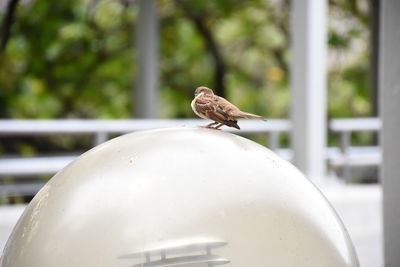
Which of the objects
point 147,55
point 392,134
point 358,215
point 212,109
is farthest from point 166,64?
point 212,109

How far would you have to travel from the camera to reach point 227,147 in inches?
77.0

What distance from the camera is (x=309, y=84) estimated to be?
23.4 feet

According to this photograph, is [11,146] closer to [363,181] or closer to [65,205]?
[363,181]

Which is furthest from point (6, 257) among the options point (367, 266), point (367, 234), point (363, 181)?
point (363, 181)

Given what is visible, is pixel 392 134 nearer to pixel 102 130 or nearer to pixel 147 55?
pixel 102 130

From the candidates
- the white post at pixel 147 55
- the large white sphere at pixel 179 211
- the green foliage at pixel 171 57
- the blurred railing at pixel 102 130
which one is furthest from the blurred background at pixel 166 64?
the large white sphere at pixel 179 211

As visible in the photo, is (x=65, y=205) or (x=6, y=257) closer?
(x=65, y=205)

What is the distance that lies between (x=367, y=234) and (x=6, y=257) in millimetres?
5233

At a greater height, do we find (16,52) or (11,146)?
(16,52)

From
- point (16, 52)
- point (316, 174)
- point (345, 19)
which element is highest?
point (345, 19)

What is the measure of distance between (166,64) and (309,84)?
7160 millimetres

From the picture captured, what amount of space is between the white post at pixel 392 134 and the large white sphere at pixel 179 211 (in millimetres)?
2153

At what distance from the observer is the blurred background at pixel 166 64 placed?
1219cm

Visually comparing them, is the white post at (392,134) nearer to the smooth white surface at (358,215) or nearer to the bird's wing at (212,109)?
the smooth white surface at (358,215)
